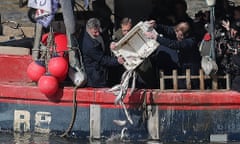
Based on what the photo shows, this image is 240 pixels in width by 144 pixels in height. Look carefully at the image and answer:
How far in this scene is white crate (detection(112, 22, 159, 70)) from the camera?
10.0 m

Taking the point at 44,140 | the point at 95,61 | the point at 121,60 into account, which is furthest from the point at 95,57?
the point at 44,140

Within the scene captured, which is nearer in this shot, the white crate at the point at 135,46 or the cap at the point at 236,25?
the white crate at the point at 135,46

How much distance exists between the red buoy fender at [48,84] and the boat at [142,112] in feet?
0.65

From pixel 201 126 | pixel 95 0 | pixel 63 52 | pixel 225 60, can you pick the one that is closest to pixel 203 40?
pixel 225 60

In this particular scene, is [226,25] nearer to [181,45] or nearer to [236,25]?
[236,25]

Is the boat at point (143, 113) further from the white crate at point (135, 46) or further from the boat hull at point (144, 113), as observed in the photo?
the white crate at point (135, 46)

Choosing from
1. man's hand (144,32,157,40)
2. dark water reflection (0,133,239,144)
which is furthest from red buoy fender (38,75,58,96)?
man's hand (144,32,157,40)

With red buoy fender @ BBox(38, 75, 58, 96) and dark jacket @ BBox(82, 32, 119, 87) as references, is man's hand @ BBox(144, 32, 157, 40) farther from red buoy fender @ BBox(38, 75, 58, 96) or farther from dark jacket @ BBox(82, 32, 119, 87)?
red buoy fender @ BBox(38, 75, 58, 96)

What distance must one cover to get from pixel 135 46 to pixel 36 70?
51.4 inches

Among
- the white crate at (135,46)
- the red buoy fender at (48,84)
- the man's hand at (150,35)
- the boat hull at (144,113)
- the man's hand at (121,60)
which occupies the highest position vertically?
the man's hand at (150,35)

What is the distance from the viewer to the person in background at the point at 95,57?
1056cm

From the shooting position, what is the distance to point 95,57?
10.6 metres

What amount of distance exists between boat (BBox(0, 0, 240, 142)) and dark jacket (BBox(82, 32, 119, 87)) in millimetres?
272

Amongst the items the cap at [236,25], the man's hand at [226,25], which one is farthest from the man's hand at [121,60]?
the cap at [236,25]
